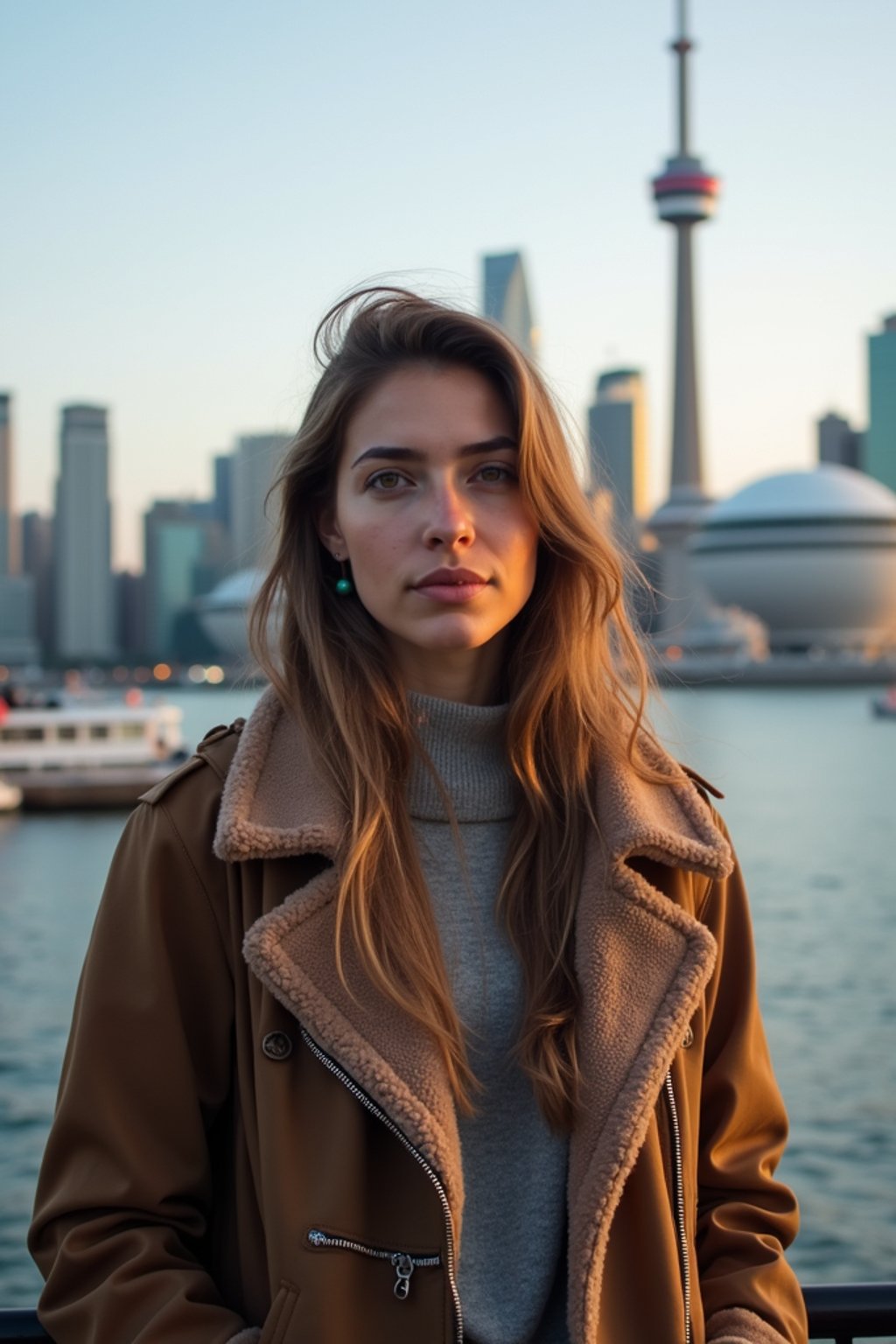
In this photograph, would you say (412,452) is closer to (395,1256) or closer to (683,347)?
(395,1256)

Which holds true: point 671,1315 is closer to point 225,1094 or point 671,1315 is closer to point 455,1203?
point 455,1203

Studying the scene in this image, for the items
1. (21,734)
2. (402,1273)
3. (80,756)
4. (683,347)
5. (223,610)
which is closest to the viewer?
(402,1273)

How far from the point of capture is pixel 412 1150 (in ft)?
4.62

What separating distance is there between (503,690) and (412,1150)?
52 centimetres

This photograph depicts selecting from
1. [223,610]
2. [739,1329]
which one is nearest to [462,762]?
[739,1329]

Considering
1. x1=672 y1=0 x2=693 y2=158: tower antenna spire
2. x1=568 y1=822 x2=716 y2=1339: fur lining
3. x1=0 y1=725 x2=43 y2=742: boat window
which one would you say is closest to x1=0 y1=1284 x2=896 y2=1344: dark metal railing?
x1=568 y1=822 x2=716 y2=1339: fur lining

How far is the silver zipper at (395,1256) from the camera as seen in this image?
1391mm

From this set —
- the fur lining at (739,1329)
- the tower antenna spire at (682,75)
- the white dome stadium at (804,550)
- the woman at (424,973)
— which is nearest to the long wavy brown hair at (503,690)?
the woman at (424,973)

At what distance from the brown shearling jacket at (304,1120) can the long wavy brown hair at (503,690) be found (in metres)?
0.03

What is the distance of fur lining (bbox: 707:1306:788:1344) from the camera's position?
1483 mm

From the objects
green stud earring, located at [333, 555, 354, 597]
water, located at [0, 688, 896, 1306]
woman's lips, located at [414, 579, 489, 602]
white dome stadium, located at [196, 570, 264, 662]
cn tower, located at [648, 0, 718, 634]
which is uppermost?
cn tower, located at [648, 0, 718, 634]

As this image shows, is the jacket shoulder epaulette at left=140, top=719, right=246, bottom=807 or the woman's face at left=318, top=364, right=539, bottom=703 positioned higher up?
the woman's face at left=318, top=364, right=539, bottom=703

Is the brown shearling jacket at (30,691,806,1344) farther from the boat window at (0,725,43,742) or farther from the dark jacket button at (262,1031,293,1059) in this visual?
the boat window at (0,725,43,742)

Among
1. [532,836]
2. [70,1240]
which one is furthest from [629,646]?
[70,1240]
